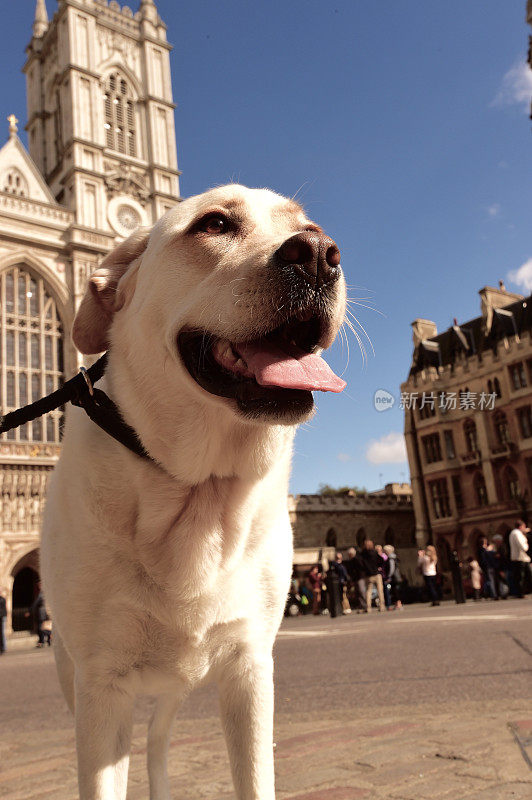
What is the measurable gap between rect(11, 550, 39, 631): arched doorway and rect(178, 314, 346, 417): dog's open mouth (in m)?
31.1

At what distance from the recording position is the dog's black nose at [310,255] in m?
1.71

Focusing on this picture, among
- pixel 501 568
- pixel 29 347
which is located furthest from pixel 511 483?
pixel 29 347

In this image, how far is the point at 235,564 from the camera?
1881 millimetres

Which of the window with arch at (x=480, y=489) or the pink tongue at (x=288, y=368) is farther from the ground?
the window with arch at (x=480, y=489)

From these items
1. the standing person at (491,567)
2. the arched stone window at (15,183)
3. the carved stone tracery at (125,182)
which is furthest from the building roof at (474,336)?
the arched stone window at (15,183)

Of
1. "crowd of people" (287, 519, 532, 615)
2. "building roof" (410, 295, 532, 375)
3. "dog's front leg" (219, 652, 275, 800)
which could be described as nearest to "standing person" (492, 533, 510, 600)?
"crowd of people" (287, 519, 532, 615)

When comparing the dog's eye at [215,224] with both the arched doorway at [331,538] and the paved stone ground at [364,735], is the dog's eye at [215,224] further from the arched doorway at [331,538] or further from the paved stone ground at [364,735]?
the arched doorway at [331,538]

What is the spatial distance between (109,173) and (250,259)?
38401mm

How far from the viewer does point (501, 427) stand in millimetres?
38250

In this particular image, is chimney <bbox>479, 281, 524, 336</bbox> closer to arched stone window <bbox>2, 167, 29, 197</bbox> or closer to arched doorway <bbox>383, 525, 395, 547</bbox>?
arched doorway <bbox>383, 525, 395, 547</bbox>

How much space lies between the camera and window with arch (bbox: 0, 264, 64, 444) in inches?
1315

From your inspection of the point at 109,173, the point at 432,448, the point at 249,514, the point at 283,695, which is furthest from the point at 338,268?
the point at 432,448

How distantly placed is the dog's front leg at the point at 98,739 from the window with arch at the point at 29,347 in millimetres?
32806

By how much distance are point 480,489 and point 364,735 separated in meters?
37.8
